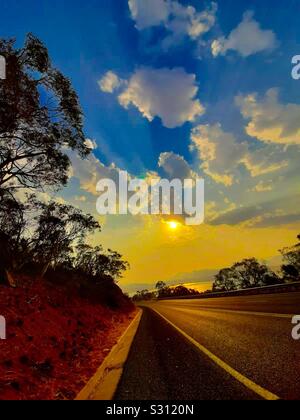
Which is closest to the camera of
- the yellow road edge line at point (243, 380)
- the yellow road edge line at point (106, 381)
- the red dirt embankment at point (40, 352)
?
the yellow road edge line at point (243, 380)

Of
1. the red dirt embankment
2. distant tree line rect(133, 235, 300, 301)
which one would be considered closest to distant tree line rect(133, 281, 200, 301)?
distant tree line rect(133, 235, 300, 301)

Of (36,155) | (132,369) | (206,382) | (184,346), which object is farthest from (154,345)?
(36,155)

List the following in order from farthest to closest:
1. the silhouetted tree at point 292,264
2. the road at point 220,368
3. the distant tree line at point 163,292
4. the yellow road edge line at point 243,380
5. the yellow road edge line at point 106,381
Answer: the distant tree line at point 163,292 → the silhouetted tree at point 292,264 → the yellow road edge line at point 106,381 → the road at point 220,368 → the yellow road edge line at point 243,380

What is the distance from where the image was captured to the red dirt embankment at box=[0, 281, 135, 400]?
5453mm

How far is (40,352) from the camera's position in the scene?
310 inches

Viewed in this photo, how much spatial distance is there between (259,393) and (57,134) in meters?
13.9

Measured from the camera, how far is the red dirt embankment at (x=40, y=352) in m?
5.45

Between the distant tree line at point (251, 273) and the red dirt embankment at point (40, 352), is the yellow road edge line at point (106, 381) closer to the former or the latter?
the red dirt embankment at point (40, 352)

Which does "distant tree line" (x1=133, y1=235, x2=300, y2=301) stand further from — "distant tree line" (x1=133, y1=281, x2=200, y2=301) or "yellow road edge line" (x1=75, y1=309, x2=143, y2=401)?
"yellow road edge line" (x1=75, y1=309, x2=143, y2=401)

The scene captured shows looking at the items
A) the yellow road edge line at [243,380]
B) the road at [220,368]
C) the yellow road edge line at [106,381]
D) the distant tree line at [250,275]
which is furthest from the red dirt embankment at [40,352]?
the distant tree line at [250,275]

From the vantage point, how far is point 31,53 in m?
14.1

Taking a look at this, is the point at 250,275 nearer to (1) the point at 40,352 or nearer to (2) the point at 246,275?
(2) the point at 246,275

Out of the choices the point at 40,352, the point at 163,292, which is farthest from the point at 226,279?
the point at 40,352
